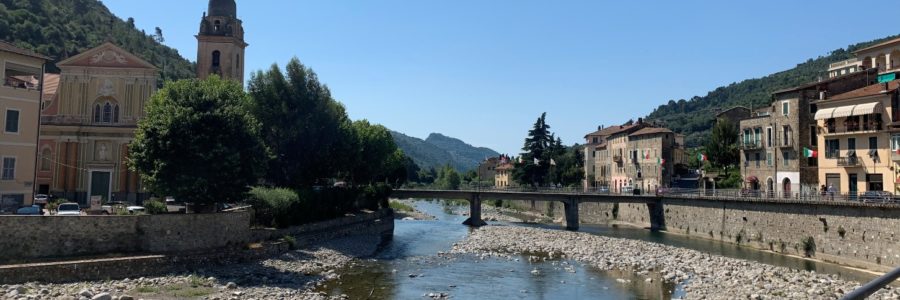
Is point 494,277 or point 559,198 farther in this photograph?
point 559,198

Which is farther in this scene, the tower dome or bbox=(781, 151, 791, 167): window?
the tower dome

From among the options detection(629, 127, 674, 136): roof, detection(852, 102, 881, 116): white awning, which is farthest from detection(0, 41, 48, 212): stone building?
detection(629, 127, 674, 136): roof

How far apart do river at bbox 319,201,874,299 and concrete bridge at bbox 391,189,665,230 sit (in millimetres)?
18011

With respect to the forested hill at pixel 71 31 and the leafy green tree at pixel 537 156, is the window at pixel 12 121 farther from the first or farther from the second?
the leafy green tree at pixel 537 156

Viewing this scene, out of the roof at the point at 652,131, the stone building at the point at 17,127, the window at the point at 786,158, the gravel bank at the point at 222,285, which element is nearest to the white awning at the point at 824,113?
the window at the point at 786,158

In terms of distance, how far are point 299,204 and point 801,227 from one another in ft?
118

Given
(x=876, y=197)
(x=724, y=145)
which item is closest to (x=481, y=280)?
(x=876, y=197)

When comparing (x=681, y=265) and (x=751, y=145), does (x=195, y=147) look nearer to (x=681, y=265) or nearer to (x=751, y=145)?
(x=681, y=265)

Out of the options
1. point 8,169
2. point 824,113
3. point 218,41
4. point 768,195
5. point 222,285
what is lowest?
point 222,285

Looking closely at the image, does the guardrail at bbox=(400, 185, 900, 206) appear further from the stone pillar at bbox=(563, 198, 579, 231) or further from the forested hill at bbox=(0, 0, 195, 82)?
the forested hill at bbox=(0, 0, 195, 82)

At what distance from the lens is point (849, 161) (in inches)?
1831

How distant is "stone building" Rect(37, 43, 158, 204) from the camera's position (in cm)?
4875

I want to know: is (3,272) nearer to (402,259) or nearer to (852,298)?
(402,259)

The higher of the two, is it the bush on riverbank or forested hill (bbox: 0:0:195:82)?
forested hill (bbox: 0:0:195:82)
